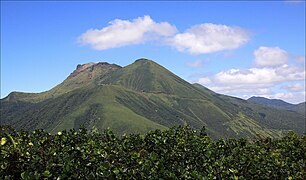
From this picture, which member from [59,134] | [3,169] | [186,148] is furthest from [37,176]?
[186,148]

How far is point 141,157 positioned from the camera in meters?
12.1

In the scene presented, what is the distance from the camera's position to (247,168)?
1456 centimetres

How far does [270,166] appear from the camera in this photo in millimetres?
14758

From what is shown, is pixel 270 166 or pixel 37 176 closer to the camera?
pixel 37 176

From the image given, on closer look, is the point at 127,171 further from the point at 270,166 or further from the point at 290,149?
the point at 290,149

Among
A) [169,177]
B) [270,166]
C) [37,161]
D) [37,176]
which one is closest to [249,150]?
[270,166]

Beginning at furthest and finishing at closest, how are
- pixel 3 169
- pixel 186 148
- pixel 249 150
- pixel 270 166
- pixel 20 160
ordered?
pixel 249 150 → pixel 186 148 → pixel 270 166 → pixel 20 160 → pixel 3 169

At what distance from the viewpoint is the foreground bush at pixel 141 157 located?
9078 mm

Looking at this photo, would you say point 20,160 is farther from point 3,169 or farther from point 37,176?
point 37,176

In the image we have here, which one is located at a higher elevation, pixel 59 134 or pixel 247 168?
→ pixel 59 134

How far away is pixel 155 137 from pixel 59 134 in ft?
19.9

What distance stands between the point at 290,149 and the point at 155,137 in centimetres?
824

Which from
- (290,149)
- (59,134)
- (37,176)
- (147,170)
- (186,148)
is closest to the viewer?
(37,176)

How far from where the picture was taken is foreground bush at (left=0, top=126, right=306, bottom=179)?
29.8 feet
